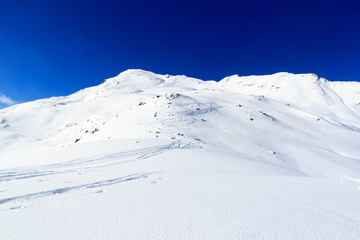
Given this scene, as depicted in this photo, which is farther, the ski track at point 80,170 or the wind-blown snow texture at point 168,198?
the ski track at point 80,170

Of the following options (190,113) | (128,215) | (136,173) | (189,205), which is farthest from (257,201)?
(190,113)

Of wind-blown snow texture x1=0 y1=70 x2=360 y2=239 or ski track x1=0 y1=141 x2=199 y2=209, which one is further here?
ski track x1=0 y1=141 x2=199 y2=209

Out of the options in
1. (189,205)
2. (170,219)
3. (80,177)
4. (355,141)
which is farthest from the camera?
(355,141)

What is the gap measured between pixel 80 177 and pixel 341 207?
20.9 feet

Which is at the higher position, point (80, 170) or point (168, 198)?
point (80, 170)

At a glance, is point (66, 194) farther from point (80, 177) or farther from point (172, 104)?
point (172, 104)

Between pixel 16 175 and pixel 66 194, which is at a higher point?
→ pixel 16 175

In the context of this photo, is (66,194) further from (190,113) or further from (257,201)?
(190,113)

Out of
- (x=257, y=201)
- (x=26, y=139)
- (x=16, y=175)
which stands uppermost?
(x=26, y=139)

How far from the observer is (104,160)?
8.14m

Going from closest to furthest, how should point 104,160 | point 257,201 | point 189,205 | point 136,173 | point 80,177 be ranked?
1. point 189,205
2. point 257,201
3. point 80,177
4. point 136,173
5. point 104,160

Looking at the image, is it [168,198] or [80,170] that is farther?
[80,170]

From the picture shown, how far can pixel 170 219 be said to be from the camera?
A: 3.06 metres

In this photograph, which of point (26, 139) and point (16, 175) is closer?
point (16, 175)
